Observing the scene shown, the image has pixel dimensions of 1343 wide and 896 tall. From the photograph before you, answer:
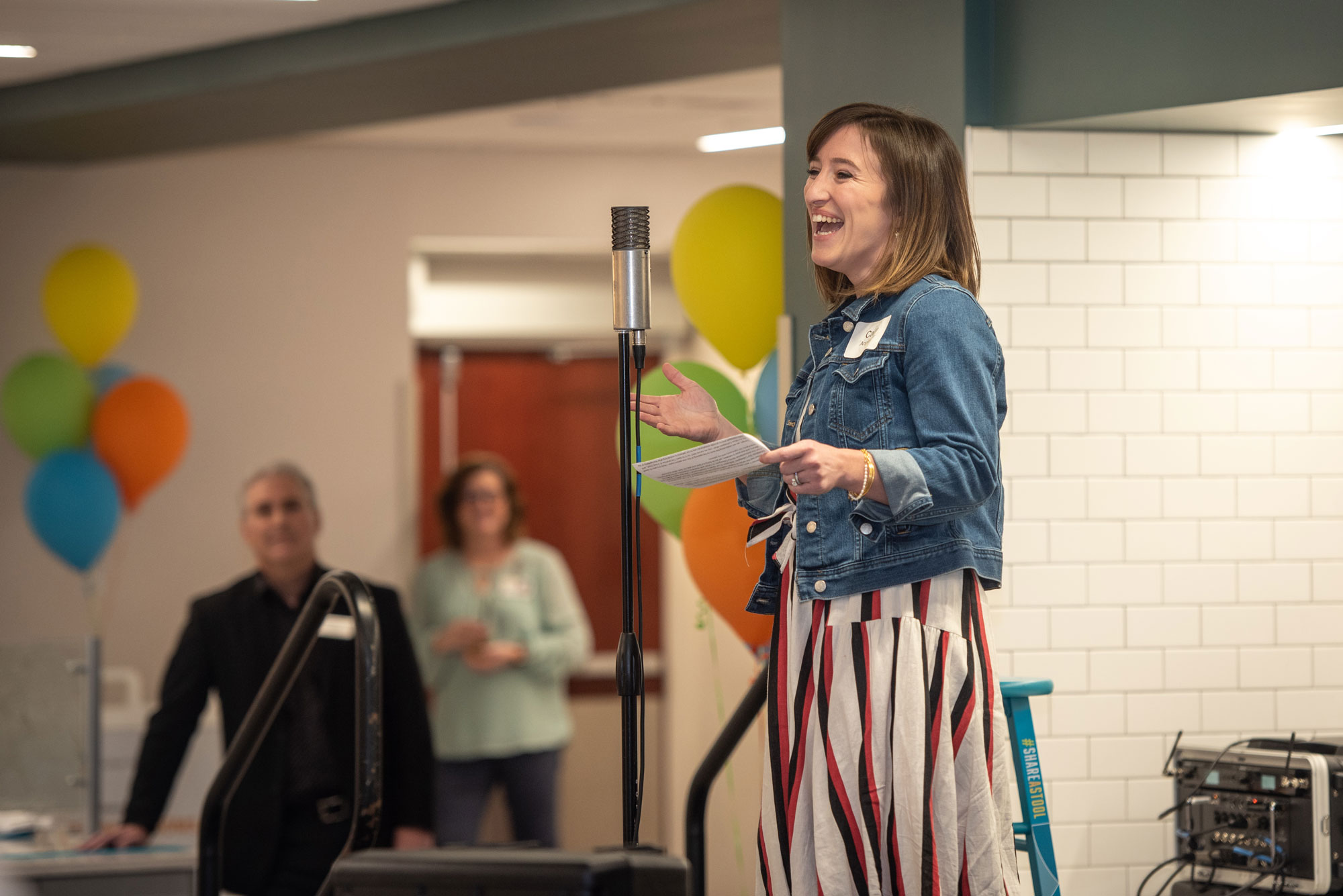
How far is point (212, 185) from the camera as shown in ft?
17.8

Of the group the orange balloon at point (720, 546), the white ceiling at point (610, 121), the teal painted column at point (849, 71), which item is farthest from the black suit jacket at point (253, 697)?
the white ceiling at point (610, 121)

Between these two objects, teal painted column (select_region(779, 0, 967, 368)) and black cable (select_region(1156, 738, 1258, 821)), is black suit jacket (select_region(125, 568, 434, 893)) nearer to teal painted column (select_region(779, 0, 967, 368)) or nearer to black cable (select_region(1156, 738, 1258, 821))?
teal painted column (select_region(779, 0, 967, 368))

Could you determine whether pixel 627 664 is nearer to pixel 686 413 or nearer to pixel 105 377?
pixel 686 413

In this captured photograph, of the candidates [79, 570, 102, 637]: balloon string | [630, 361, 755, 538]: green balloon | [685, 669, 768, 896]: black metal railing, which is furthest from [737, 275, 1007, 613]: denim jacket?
[79, 570, 102, 637]: balloon string

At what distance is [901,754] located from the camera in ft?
5.76

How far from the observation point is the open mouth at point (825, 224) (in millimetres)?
1905

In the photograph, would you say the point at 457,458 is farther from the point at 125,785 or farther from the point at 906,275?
the point at 906,275

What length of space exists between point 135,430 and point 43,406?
306 mm

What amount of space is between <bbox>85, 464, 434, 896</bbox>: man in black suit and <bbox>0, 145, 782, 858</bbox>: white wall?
2.00 metres

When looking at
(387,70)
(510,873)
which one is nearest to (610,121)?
(387,70)

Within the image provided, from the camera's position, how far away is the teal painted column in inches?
113

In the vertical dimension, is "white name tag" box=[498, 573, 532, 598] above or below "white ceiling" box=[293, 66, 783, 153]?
below

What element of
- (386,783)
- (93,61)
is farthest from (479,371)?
(386,783)

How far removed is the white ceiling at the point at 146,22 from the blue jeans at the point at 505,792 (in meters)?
2.60
